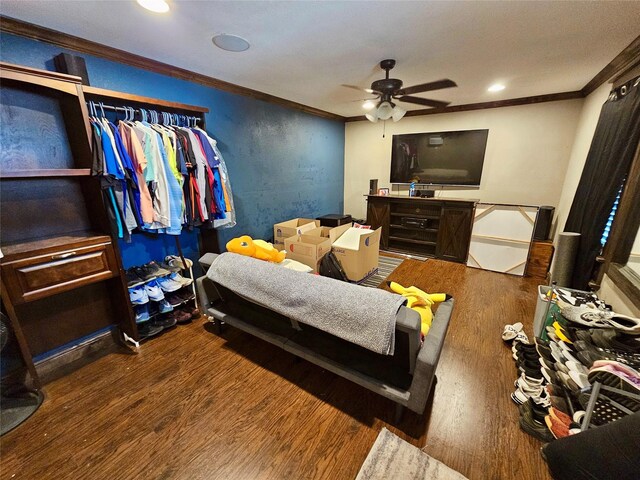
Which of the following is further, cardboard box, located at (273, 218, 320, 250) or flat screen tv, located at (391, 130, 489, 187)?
flat screen tv, located at (391, 130, 489, 187)

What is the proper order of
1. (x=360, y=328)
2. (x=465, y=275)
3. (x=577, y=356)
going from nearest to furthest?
(x=360, y=328) → (x=577, y=356) → (x=465, y=275)

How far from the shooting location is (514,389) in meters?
1.59

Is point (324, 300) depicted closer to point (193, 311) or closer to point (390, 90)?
point (193, 311)

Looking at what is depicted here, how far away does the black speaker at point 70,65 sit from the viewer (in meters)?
1.56

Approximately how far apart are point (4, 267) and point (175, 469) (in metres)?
1.38

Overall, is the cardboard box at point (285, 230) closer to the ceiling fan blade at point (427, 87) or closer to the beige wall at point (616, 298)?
the ceiling fan blade at point (427, 87)

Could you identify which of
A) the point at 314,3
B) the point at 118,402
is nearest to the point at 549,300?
the point at 314,3

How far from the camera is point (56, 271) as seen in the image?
58.5 inches

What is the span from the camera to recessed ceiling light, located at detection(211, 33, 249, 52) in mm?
1708

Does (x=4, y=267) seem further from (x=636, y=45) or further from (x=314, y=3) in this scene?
(x=636, y=45)

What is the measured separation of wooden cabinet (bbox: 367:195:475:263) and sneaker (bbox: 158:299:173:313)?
10.6ft

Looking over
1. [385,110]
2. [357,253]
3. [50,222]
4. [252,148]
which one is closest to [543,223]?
[357,253]

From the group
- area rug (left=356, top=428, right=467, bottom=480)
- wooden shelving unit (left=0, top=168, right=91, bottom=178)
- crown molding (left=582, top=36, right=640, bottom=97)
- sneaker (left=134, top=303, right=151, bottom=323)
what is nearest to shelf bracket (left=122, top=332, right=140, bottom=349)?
sneaker (left=134, top=303, right=151, bottom=323)

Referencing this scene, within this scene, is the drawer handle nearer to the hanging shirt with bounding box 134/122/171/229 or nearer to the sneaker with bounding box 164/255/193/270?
the hanging shirt with bounding box 134/122/171/229
